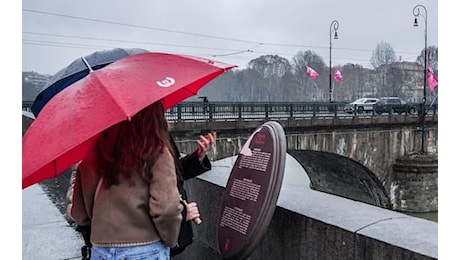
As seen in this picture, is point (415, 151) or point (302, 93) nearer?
point (415, 151)

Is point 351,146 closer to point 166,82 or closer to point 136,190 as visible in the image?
point 166,82

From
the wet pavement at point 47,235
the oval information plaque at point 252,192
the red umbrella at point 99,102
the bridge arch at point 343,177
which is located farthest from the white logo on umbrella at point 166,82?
the bridge arch at point 343,177

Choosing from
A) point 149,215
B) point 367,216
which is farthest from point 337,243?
point 149,215

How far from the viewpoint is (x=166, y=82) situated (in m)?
2.01

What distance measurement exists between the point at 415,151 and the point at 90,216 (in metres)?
30.3

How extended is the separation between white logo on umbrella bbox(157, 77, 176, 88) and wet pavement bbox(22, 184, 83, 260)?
2.46 meters

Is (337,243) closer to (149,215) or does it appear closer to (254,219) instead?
(254,219)

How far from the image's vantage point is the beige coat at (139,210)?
6.11 feet

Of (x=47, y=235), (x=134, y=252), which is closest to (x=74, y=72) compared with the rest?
(x=134, y=252)

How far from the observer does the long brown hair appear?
188cm

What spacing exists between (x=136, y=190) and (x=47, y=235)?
2896mm

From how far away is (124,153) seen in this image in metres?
1.91

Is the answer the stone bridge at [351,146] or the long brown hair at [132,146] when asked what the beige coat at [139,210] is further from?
the stone bridge at [351,146]

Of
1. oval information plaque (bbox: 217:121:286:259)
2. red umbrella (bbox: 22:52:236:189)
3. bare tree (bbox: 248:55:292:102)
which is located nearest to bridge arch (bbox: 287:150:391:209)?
oval information plaque (bbox: 217:121:286:259)
